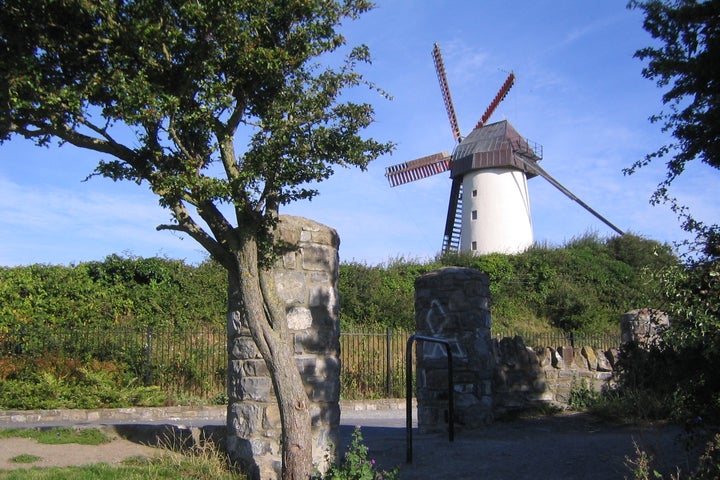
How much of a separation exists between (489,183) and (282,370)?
27.3 meters

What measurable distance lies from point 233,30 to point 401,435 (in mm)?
5948

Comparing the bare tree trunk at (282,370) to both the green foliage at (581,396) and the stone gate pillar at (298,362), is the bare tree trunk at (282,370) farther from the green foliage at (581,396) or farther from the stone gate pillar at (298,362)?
the green foliage at (581,396)

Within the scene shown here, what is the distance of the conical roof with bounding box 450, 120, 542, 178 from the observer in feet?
105

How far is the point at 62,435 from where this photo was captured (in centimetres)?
809

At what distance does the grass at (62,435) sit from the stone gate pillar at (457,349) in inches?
161

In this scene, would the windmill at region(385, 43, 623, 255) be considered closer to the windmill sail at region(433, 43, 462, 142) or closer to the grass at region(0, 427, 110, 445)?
the windmill sail at region(433, 43, 462, 142)

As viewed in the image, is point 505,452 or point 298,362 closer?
point 298,362

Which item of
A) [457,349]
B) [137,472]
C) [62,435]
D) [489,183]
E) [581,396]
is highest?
[489,183]

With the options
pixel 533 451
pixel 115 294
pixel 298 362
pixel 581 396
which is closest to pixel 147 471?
pixel 298 362

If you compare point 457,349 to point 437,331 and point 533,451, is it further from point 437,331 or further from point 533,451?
point 533,451

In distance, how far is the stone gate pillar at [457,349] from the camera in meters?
9.30

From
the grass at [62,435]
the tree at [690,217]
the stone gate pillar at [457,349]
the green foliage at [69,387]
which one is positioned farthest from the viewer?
the green foliage at [69,387]

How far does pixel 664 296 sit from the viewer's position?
218 inches

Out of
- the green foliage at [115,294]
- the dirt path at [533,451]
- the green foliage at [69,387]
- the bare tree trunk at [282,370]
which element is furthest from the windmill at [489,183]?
the bare tree trunk at [282,370]
